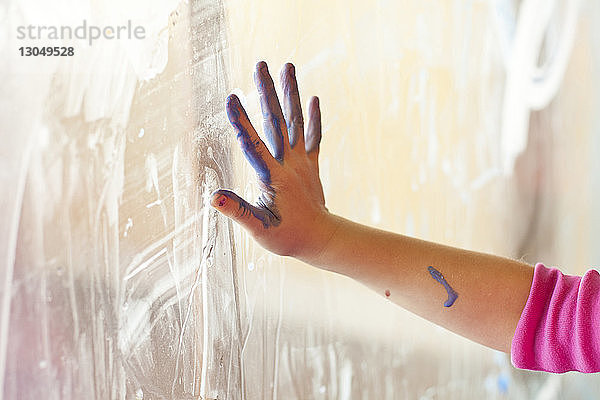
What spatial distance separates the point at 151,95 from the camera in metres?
0.57

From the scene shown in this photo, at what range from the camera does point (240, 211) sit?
53cm

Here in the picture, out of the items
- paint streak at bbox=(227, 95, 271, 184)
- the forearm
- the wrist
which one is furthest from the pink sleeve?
paint streak at bbox=(227, 95, 271, 184)

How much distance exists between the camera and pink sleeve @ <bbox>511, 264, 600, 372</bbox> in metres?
0.60

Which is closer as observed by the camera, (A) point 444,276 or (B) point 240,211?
(B) point 240,211

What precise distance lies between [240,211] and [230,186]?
112mm

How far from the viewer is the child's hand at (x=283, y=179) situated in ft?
1.74

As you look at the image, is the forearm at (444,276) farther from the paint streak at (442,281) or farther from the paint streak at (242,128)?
the paint streak at (242,128)

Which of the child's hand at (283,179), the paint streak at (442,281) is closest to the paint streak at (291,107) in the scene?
the child's hand at (283,179)

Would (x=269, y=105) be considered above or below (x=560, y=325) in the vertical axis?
above

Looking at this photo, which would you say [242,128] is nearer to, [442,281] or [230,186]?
[230,186]

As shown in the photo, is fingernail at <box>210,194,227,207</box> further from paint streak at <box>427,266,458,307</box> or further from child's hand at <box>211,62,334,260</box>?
paint streak at <box>427,266,458,307</box>

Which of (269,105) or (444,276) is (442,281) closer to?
(444,276)

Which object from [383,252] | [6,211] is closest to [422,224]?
[383,252]

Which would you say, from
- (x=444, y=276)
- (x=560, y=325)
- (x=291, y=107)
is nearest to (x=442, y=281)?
(x=444, y=276)
